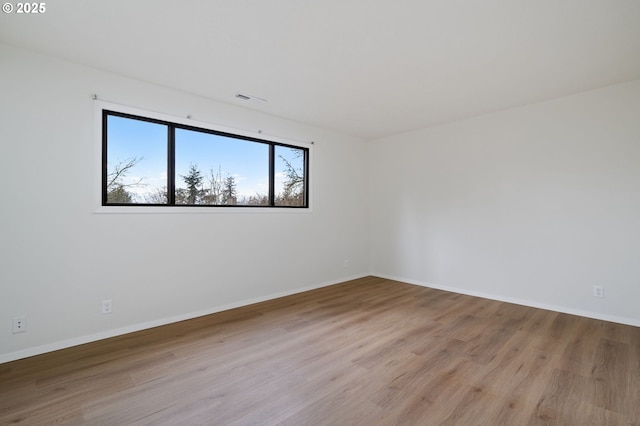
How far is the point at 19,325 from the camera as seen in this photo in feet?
7.93

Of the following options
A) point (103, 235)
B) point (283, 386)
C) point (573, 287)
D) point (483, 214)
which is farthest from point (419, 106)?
point (103, 235)

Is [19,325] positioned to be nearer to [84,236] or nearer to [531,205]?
[84,236]

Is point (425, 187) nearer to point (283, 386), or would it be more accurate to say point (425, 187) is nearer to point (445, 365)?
point (445, 365)

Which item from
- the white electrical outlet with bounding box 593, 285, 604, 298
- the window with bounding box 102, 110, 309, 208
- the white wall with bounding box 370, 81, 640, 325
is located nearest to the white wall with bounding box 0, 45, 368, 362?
the window with bounding box 102, 110, 309, 208

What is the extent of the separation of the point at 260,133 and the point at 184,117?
0.99m

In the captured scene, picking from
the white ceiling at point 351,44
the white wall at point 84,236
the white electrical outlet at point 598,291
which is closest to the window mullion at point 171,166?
the white wall at point 84,236

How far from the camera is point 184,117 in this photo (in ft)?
10.9

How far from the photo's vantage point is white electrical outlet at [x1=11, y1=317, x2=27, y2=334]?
2.40m

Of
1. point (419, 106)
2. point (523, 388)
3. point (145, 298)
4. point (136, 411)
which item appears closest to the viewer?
point (136, 411)

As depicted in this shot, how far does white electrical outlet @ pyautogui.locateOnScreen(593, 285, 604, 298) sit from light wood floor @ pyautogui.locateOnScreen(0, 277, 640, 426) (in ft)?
1.18

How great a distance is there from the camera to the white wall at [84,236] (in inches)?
95.3

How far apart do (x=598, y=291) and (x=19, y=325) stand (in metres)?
5.65

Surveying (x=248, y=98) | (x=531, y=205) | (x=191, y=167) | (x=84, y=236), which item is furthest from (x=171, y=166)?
(x=531, y=205)

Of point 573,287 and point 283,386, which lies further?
point 573,287
